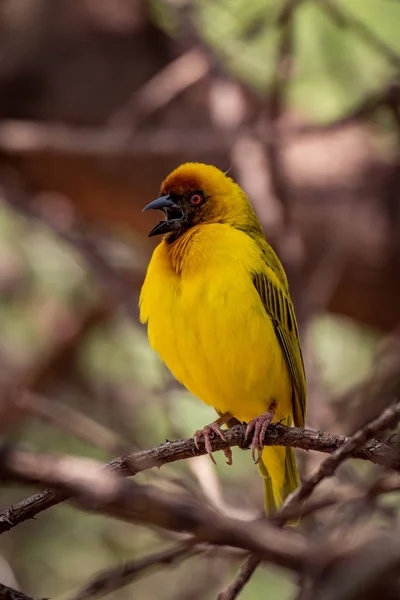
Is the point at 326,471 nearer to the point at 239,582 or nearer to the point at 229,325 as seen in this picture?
the point at 239,582

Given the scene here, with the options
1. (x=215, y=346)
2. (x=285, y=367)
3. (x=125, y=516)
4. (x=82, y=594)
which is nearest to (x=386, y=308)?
(x=285, y=367)

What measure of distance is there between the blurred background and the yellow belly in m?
1.29

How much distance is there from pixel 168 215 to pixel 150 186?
1.81 metres

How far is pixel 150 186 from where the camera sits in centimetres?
546

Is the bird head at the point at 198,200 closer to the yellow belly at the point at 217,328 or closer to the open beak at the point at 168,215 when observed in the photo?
the open beak at the point at 168,215

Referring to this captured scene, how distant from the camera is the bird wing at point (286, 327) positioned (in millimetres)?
3307

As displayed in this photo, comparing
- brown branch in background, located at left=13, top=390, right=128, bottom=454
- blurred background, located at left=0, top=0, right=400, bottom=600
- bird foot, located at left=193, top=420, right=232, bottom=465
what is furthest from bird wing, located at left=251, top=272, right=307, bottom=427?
blurred background, located at left=0, top=0, right=400, bottom=600

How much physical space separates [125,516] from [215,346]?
1.80 meters

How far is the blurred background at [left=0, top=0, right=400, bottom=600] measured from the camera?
494cm

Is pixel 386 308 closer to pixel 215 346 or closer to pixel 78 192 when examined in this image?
pixel 78 192

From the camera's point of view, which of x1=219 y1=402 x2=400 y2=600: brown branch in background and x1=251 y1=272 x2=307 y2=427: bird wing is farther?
x1=251 y1=272 x2=307 y2=427: bird wing

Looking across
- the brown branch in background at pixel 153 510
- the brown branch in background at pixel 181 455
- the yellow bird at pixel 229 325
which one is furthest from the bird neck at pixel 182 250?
the brown branch in background at pixel 153 510

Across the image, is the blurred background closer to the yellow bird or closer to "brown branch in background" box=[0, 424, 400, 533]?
the yellow bird

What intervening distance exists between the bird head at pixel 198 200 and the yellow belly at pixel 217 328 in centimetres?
34
